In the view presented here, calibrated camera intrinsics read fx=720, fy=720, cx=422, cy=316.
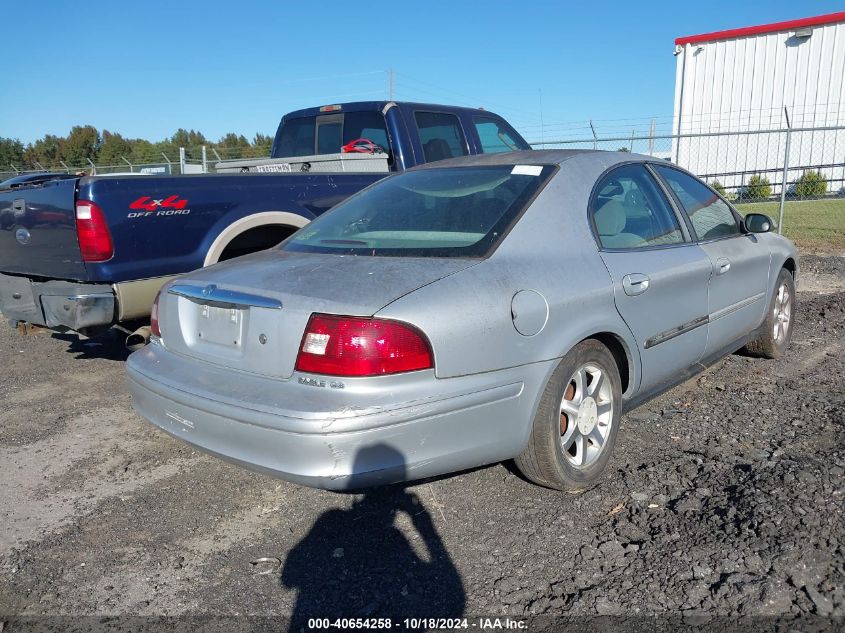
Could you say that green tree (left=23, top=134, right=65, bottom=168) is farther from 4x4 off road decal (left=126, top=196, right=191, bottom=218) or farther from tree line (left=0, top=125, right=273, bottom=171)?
4x4 off road decal (left=126, top=196, right=191, bottom=218)

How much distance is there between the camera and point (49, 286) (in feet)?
15.0

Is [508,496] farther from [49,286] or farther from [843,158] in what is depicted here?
[843,158]

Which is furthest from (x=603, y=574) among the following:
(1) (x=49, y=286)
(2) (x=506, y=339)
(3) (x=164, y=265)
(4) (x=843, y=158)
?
(4) (x=843, y=158)

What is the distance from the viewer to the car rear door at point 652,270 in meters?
3.50

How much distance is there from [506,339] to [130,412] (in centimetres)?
297

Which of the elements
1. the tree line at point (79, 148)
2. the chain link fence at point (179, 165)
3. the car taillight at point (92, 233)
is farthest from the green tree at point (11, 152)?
the car taillight at point (92, 233)

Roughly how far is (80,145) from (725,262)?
52316 millimetres

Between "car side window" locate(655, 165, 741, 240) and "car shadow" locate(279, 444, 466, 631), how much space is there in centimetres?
242

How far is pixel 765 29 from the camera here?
24.1m

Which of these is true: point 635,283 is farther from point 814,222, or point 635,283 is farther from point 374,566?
point 814,222

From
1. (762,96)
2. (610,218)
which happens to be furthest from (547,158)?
(762,96)

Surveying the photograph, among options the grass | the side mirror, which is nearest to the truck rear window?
the side mirror

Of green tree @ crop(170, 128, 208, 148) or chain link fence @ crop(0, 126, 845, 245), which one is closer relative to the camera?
chain link fence @ crop(0, 126, 845, 245)

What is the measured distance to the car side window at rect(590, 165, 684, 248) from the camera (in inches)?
142
